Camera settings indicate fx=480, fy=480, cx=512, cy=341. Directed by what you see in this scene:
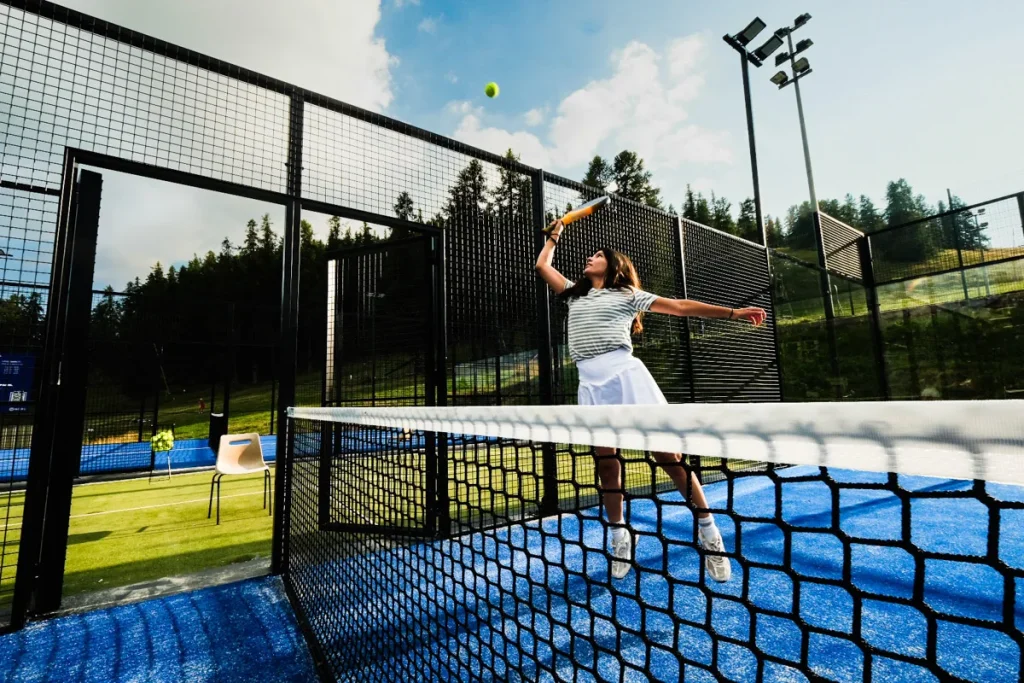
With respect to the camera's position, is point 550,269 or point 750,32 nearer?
point 550,269

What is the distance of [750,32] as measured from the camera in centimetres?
807

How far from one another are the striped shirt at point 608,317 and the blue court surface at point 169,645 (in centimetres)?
213

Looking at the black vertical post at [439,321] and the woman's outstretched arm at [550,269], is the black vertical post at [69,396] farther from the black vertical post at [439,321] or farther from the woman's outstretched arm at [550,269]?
the woman's outstretched arm at [550,269]

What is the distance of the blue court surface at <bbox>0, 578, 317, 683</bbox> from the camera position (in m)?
2.02

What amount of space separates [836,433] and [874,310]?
9.39m

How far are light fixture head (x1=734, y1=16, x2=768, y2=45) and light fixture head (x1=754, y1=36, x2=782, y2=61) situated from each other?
1.83 ft

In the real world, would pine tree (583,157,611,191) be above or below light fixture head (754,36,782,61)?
above

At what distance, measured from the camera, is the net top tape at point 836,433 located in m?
0.49

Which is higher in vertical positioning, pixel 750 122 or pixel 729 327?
pixel 750 122

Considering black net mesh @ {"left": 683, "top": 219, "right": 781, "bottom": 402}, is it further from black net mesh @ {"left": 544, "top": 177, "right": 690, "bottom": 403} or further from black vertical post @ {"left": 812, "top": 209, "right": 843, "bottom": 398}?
black vertical post @ {"left": 812, "top": 209, "right": 843, "bottom": 398}

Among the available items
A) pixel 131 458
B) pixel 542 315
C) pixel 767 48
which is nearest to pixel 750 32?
pixel 767 48

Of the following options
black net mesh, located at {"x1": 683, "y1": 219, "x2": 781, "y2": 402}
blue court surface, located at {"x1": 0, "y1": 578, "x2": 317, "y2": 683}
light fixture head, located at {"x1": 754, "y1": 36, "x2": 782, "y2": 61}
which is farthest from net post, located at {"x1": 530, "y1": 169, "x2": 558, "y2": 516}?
light fixture head, located at {"x1": 754, "y1": 36, "x2": 782, "y2": 61}

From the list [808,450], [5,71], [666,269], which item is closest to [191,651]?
[808,450]

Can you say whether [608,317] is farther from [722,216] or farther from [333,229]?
[722,216]
